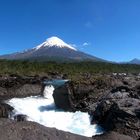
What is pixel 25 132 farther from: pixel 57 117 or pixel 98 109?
pixel 57 117

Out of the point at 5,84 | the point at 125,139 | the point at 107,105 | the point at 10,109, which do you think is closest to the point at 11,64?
the point at 5,84

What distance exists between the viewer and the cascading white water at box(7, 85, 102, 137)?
22.6 meters

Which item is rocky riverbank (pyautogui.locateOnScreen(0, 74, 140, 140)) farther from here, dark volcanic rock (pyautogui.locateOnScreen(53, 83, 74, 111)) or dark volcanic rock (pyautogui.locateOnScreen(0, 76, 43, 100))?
dark volcanic rock (pyautogui.locateOnScreen(0, 76, 43, 100))

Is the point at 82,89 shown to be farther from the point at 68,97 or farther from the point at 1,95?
the point at 1,95

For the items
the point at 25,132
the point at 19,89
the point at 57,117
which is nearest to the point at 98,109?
the point at 57,117

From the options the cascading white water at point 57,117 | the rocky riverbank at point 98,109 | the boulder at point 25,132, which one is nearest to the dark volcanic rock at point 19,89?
the cascading white water at point 57,117

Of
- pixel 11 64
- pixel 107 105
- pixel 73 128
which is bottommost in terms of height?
pixel 73 128

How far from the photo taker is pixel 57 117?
27.0 meters

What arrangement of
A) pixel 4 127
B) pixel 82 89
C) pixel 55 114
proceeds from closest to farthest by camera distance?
pixel 4 127 < pixel 55 114 < pixel 82 89

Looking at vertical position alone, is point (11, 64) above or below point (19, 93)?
above

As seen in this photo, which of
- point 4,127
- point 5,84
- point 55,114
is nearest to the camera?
point 4,127

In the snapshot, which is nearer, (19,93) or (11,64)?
(19,93)

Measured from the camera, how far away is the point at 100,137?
15.0 m

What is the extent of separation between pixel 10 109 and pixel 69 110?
554cm
